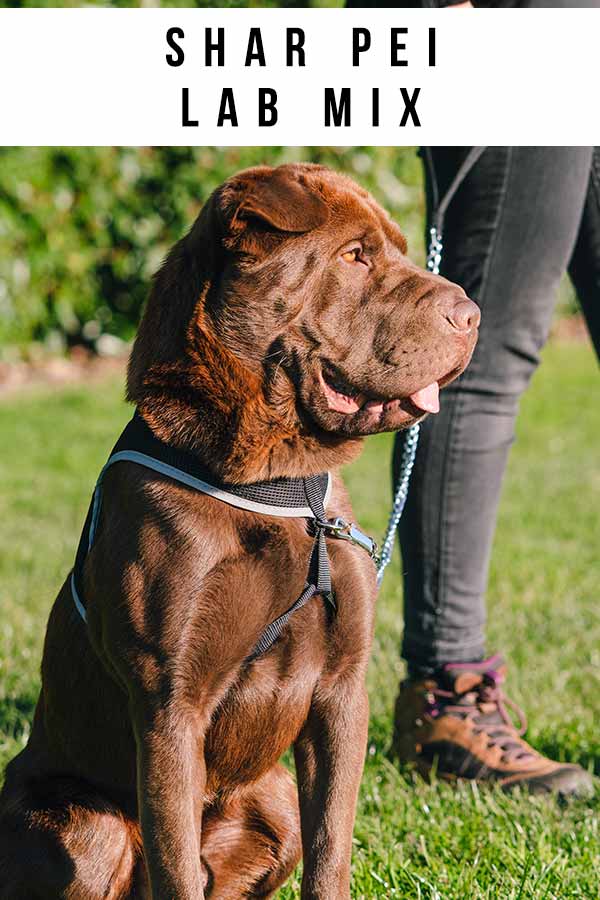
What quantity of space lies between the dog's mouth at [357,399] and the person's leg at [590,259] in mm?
1138

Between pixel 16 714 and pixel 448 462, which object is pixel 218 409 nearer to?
pixel 448 462

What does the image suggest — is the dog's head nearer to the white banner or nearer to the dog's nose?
the dog's nose

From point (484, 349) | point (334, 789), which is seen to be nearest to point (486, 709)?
point (484, 349)

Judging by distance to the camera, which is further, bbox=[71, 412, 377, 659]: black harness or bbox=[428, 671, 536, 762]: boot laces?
bbox=[428, 671, 536, 762]: boot laces

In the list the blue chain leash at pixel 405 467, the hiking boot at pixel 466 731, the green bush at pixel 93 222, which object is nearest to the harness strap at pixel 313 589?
the blue chain leash at pixel 405 467

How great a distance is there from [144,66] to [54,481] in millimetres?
3722

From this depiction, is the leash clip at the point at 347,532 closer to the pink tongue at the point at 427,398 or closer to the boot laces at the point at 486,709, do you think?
Result: the pink tongue at the point at 427,398

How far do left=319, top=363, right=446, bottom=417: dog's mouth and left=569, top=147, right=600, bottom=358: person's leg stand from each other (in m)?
1.14

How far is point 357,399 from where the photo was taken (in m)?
2.29

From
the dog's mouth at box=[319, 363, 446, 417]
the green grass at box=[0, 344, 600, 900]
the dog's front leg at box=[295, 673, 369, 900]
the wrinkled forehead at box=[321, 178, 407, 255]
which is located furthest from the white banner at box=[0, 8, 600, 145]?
the green grass at box=[0, 344, 600, 900]

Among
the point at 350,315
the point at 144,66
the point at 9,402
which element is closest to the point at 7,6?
the point at 9,402

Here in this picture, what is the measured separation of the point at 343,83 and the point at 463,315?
1.34 metres

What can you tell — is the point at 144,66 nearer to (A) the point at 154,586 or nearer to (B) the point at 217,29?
(B) the point at 217,29

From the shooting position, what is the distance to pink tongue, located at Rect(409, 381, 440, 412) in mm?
2326
